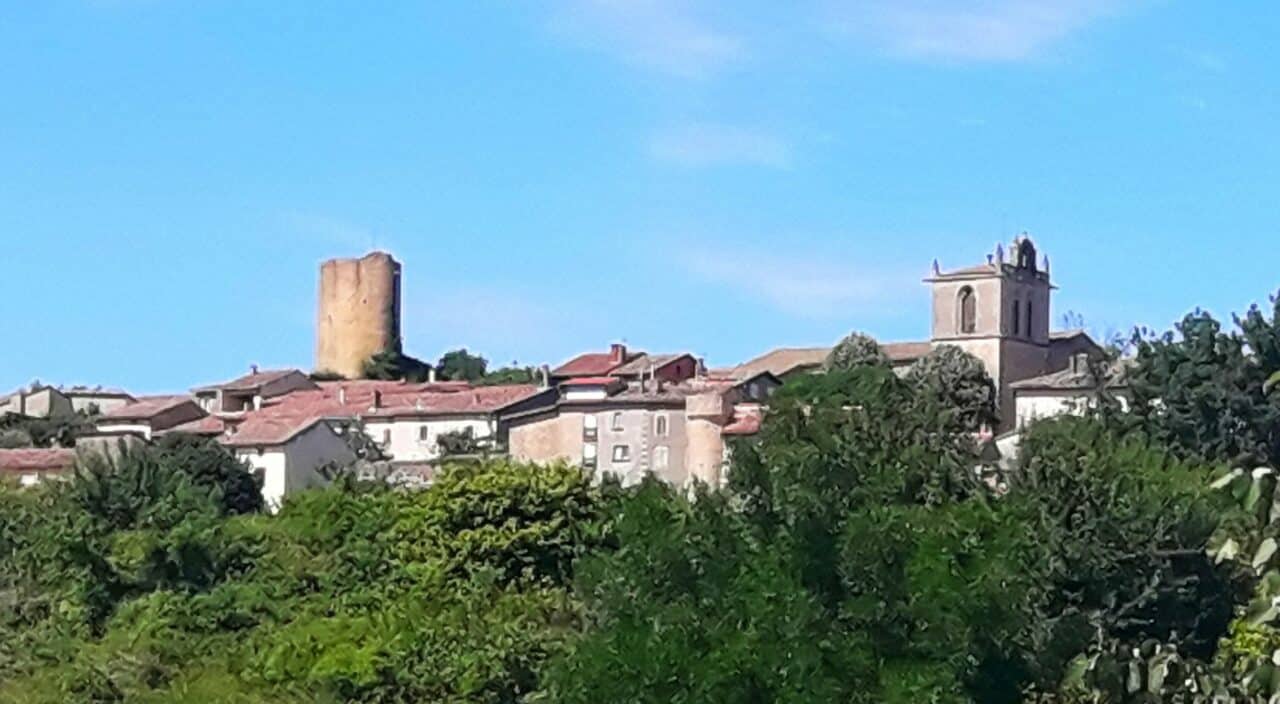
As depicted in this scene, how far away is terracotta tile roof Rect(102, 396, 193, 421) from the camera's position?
242 feet

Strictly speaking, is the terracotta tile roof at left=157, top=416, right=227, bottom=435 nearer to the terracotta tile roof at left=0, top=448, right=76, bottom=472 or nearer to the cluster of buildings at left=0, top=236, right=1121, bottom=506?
the cluster of buildings at left=0, top=236, right=1121, bottom=506

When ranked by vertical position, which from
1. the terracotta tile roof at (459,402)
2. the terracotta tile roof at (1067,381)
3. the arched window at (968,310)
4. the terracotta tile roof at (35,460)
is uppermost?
the arched window at (968,310)

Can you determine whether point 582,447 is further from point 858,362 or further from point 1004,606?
point 1004,606

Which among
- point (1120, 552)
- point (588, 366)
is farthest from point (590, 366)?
point (1120, 552)

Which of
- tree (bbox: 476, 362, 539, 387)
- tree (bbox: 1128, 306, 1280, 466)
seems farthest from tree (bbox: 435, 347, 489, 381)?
tree (bbox: 1128, 306, 1280, 466)

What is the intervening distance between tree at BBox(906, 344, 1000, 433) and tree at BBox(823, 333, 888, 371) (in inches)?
50.0

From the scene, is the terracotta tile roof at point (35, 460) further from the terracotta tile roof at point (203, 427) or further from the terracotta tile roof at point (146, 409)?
the terracotta tile roof at point (146, 409)

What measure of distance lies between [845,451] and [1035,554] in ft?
11.1

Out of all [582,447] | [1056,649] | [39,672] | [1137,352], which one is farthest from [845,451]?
[582,447]

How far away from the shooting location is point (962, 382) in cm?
6981

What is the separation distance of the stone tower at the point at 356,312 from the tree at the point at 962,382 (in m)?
35.8

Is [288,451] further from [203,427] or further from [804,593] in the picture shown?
[804,593]

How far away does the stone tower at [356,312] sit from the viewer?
339 feet

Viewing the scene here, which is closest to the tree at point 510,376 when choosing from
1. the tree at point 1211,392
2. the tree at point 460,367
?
the tree at point 460,367
